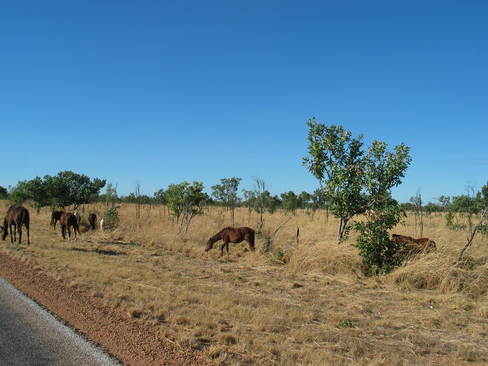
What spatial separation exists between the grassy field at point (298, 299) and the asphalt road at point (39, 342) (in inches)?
48.1

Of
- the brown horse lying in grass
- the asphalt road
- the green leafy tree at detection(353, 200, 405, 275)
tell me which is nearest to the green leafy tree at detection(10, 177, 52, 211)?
the asphalt road

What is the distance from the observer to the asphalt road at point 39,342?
14.7 ft

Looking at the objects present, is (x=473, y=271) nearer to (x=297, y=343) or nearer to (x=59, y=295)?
(x=297, y=343)

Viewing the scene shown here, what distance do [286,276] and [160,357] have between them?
7.47 meters

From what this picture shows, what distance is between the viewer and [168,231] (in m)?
21.2

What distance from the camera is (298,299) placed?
343 inches

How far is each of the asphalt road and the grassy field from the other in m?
1.22

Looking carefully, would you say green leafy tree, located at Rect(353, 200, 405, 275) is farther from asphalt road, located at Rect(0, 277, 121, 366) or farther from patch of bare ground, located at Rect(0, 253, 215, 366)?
asphalt road, located at Rect(0, 277, 121, 366)

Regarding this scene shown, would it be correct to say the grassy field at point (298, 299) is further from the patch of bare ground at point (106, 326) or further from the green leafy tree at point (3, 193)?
the green leafy tree at point (3, 193)

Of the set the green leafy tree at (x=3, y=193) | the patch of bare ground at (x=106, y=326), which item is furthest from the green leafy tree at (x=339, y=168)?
the green leafy tree at (x=3, y=193)

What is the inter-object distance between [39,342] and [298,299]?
5.76 meters

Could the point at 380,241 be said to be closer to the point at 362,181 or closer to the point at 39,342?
the point at 362,181

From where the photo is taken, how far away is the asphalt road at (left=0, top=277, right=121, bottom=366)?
14.7 ft

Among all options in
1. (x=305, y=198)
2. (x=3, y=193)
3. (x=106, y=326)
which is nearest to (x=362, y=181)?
(x=106, y=326)
